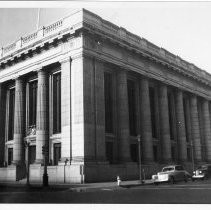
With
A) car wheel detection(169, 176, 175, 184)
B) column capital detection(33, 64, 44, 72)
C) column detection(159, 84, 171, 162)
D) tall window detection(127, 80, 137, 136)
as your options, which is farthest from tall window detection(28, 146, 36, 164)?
column detection(159, 84, 171, 162)

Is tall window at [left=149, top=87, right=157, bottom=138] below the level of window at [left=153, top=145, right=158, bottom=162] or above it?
above

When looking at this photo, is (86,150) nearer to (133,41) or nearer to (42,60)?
(42,60)

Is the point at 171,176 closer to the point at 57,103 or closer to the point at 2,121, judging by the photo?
the point at 57,103

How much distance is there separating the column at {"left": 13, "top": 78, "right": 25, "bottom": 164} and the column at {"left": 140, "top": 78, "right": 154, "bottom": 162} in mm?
14748

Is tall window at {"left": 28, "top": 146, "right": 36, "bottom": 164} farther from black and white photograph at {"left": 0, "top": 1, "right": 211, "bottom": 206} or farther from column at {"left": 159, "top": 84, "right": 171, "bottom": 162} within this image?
column at {"left": 159, "top": 84, "right": 171, "bottom": 162}

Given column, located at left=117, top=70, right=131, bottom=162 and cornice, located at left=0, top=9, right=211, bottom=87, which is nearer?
cornice, located at left=0, top=9, right=211, bottom=87

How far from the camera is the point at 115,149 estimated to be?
38.8 m

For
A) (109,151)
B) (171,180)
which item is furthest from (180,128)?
(171,180)

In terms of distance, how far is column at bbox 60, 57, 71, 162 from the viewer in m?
34.8

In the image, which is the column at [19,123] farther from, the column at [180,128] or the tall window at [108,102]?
the column at [180,128]

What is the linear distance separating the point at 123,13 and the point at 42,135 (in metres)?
22.0

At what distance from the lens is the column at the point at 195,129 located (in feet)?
175

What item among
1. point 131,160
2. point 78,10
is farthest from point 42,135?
point 78,10

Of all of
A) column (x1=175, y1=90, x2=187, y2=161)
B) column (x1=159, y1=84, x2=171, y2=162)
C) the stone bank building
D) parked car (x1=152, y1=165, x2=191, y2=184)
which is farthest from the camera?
column (x1=175, y1=90, x2=187, y2=161)
